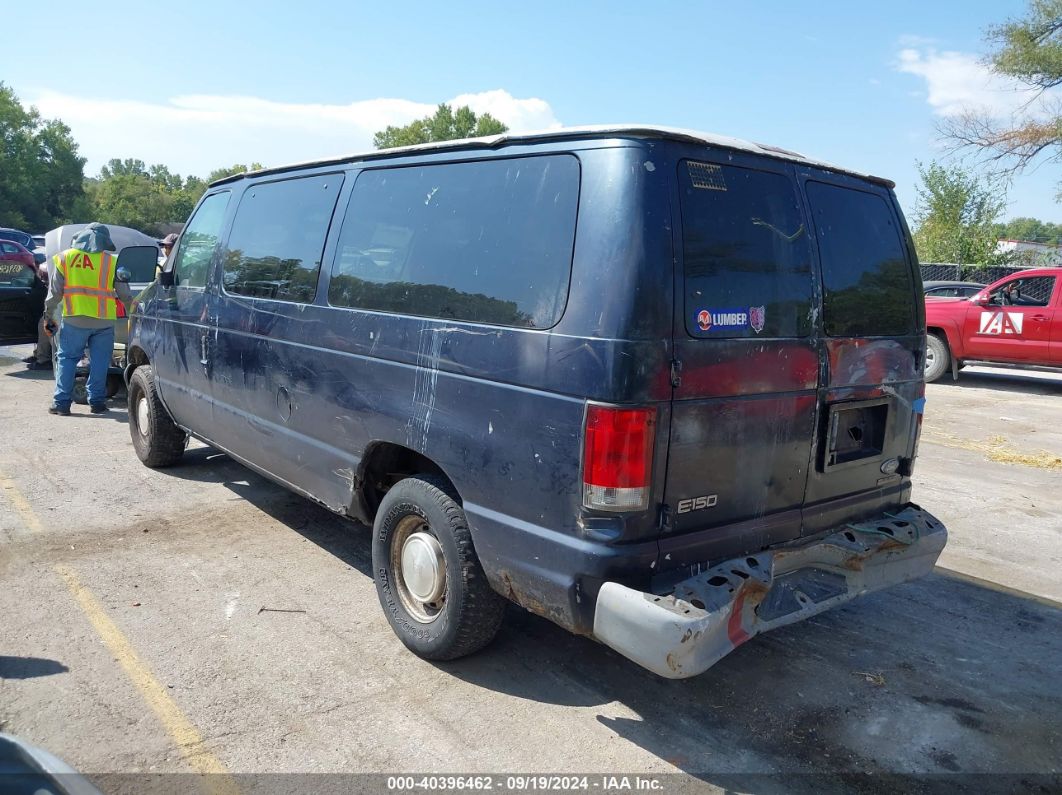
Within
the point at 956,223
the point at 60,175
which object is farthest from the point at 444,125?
the point at 956,223

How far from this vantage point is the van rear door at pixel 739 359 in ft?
9.68

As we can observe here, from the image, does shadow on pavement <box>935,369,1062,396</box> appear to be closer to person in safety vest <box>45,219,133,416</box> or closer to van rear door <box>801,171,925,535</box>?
van rear door <box>801,171,925,535</box>

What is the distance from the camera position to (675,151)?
2.96 metres

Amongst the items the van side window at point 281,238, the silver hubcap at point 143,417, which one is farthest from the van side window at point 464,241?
the silver hubcap at point 143,417

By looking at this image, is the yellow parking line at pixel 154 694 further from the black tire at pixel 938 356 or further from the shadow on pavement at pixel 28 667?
the black tire at pixel 938 356

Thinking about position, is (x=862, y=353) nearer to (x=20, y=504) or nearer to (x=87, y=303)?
(x=20, y=504)

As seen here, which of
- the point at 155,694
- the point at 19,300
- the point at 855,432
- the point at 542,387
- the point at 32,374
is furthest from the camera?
the point at 32,374

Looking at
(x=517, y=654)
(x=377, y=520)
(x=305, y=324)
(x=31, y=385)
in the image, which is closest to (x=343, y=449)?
(x=377, y=520)

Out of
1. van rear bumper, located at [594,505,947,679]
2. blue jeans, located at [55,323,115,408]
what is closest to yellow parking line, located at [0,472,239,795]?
van rear bumper, located at [594,505,947,679]

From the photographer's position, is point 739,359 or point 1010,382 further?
point 1010,382

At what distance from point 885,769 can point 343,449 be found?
2.68 m

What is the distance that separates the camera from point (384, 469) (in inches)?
157

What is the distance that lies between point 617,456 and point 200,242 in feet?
13.3

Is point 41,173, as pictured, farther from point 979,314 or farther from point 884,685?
point 884,685
